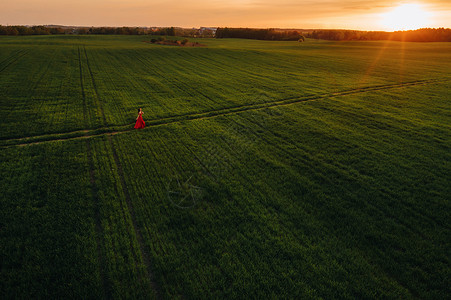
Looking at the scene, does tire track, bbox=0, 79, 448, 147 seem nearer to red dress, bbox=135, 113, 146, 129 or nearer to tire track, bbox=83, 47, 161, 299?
red dress, bbox=135, 113, 146, 129

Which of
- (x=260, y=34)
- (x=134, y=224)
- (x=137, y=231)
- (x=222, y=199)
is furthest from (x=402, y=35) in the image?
(x=137, y=231)

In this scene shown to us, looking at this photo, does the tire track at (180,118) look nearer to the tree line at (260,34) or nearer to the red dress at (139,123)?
the red dress at (139,123)

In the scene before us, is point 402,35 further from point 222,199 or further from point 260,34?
point 222,199

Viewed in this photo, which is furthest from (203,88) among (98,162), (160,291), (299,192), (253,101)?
(160,291)

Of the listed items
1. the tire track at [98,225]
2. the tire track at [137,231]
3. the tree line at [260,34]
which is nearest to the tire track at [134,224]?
the tire track at [137,231]

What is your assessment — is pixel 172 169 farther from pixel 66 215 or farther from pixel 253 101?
pixel 253 101
